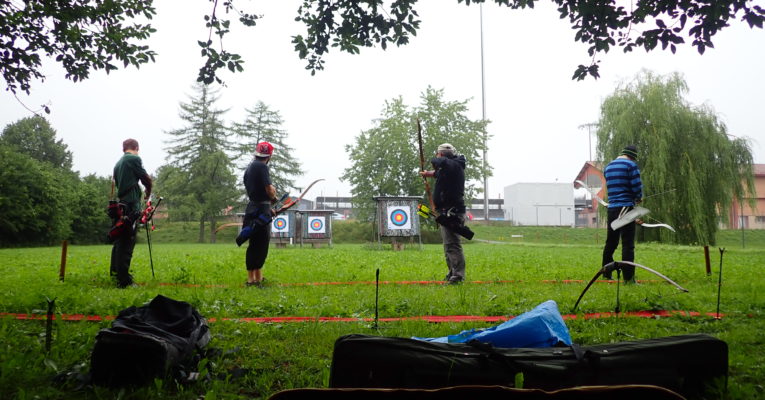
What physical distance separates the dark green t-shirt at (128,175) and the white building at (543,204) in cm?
4517

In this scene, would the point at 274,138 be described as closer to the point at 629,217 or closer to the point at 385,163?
the point at 385,163

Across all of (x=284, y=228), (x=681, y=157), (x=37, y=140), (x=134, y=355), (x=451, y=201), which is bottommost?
(x=134, y=355)

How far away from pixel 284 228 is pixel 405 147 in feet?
47.2

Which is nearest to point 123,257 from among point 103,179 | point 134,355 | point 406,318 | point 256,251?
point 256,251

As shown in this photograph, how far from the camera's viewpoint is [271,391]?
2.50m

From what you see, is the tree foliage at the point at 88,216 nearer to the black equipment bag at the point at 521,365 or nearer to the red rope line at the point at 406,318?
the red rope line at the point at 406,318

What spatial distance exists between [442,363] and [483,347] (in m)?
0.22

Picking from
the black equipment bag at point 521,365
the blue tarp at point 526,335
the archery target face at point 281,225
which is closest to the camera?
the black equipment bag at point 521,365

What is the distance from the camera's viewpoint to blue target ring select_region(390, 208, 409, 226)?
18.5m

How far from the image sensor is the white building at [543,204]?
47.8 meters

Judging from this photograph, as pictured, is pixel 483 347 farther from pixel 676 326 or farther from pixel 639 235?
pixel 639 235

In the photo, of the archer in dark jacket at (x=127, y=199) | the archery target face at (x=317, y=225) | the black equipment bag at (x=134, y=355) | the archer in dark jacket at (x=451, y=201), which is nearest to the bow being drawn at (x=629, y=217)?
the archer in dark jacket at (x=451, y=201)

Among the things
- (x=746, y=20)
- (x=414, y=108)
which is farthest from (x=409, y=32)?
(x=414, y=108)

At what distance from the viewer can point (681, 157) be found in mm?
20875
